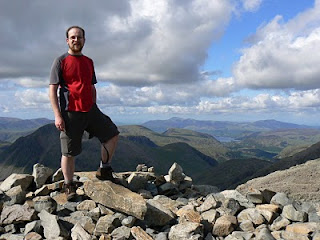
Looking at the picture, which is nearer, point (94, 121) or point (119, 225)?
point (119, 225)

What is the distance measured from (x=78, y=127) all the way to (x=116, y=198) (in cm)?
241

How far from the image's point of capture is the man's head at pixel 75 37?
8.88 metres

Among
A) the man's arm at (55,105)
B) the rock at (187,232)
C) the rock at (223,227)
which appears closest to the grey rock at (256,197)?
the rock at (223,227)

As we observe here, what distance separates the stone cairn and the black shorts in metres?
1.28

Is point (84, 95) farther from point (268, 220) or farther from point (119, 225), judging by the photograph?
point (268, 220)

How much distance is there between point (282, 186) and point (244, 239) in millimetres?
6202

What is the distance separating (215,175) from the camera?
198375mm

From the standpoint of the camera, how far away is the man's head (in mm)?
8883

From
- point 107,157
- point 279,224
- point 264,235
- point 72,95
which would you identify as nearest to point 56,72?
point 72,95

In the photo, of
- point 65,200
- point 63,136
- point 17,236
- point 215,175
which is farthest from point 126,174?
point 215,175

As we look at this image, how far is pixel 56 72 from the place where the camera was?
8750mm

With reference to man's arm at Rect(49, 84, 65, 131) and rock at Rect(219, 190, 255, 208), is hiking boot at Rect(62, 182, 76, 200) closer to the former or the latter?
man's arm at Rect(49, 84, 65, 131)

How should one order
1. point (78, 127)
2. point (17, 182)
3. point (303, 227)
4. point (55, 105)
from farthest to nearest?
point (17, 182)
point (78, 127)
point (55, 105)
point (303, 227)

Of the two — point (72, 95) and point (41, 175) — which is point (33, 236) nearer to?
point (72, 95)
